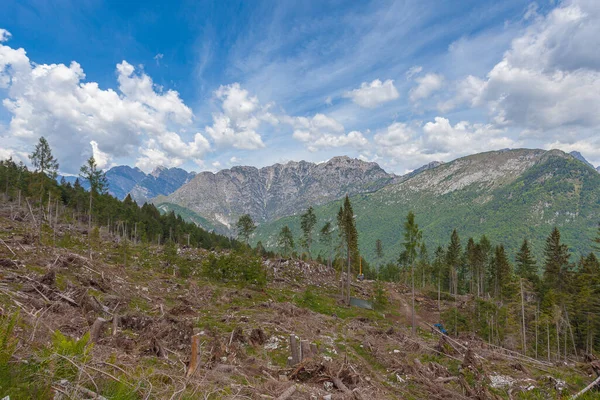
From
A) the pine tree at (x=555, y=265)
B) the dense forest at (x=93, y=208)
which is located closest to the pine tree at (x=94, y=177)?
the dense forest at (x=93, y=208)

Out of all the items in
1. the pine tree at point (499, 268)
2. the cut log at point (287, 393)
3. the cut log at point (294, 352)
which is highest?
the cut log at point (287, 393)

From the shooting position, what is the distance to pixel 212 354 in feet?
40.6

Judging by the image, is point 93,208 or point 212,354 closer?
point 212,354

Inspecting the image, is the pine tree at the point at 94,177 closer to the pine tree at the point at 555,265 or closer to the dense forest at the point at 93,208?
the dense forest at the point at 93,208

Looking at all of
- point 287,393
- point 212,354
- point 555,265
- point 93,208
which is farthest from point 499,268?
point 93,208

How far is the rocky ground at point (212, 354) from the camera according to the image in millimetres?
5336

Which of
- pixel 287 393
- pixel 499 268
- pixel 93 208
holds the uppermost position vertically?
pixel 93 208

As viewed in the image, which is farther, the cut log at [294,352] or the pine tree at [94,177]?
the pine tree at [94,177]

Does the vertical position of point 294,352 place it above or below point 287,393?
below

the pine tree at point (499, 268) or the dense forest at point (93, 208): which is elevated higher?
the dense forest at point (93, 208)

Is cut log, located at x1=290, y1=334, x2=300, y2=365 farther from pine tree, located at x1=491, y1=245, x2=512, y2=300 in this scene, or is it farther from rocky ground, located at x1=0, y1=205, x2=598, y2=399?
pine tree, located at x1=491, y1=245, x2=512, y2=300

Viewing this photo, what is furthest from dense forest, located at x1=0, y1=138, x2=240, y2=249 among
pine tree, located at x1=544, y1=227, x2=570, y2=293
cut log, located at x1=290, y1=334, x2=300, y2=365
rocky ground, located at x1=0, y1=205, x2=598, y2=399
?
pine tree, located at x1=544, y1=227, x2=570, y2=293

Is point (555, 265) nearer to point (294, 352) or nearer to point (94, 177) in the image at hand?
point (294, 352)

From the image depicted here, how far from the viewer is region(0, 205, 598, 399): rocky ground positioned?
210 inches
